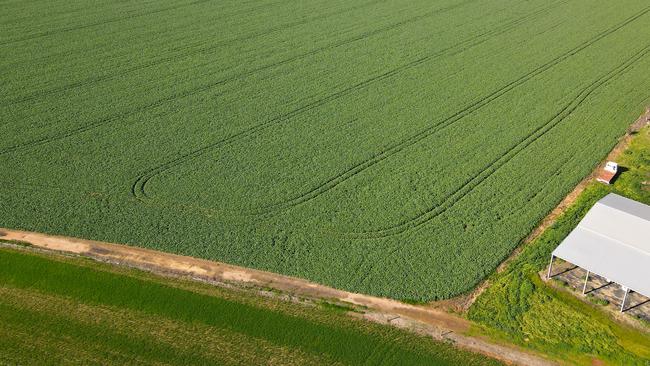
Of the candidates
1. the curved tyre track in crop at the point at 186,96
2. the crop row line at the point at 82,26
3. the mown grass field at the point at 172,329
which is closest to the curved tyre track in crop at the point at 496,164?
the mown grass field at the point at 172,329

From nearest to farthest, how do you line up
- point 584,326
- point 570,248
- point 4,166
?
point 584,326, point 570,248, point 4,166

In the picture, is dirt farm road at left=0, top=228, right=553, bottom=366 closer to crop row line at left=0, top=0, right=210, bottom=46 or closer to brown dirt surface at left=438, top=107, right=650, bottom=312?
brown dirt surface at left=438, top=107, right=650, bottom=312

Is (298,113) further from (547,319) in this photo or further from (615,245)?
(547,319)

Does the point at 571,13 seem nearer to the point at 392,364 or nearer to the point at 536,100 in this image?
the point at 536,100

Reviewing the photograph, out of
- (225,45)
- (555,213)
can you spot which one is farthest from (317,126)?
(225,45)

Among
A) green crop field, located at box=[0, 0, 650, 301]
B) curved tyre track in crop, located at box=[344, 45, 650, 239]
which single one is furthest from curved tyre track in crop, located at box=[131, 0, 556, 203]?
curved tyre track in crop, located at box=[344, 45, 650, 239]

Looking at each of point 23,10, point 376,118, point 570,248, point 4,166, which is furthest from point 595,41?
point 23,10

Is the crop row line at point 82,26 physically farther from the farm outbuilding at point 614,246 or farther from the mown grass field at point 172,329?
the farm outbuilding at point 614,246
